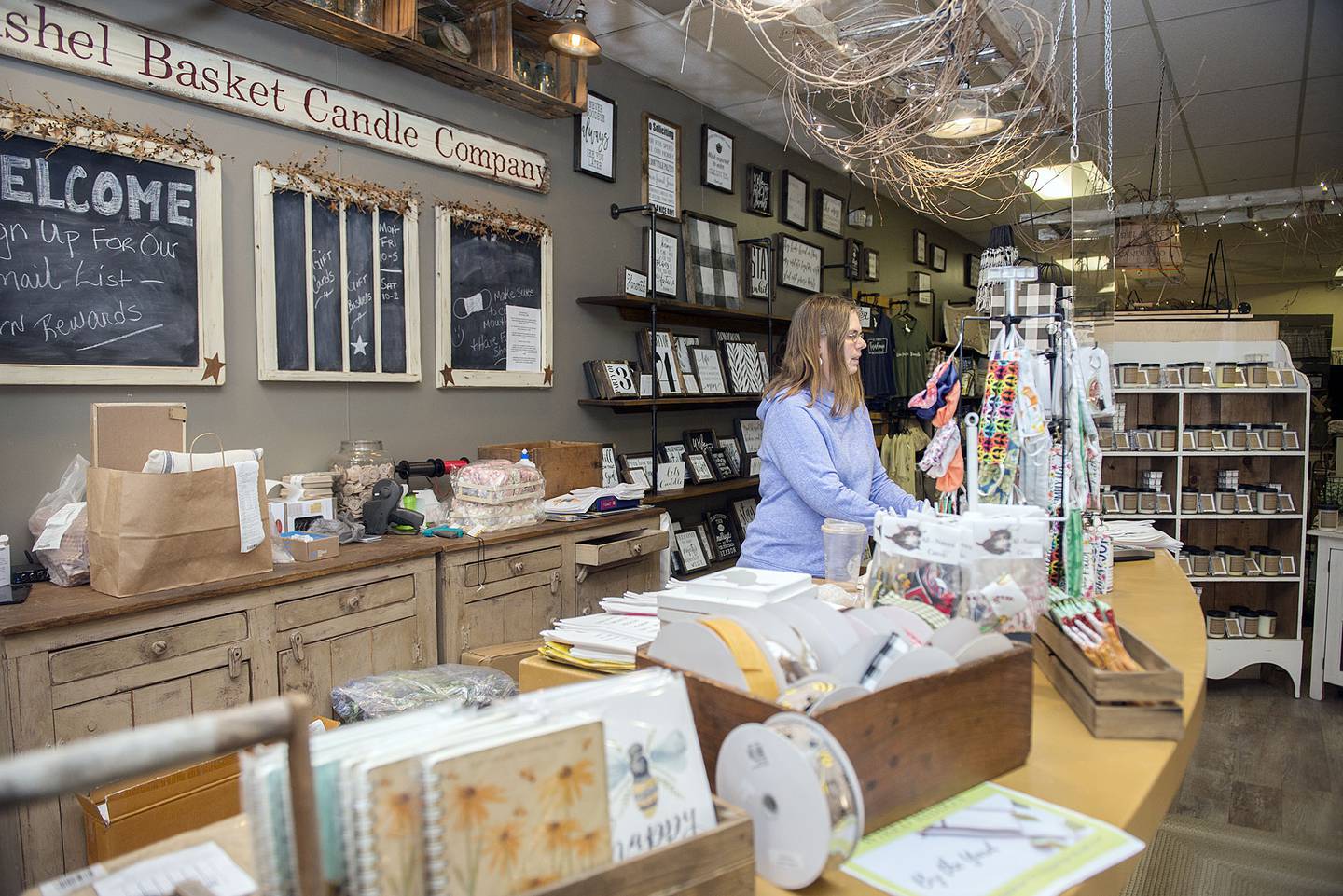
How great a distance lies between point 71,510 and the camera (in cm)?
250

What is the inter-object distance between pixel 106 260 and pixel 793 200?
4726 millimetres

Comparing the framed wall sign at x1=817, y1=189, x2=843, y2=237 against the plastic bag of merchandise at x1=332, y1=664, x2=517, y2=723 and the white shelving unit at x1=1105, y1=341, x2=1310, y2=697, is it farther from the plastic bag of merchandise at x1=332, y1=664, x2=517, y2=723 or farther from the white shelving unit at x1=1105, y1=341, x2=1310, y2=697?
the plastic bag of merchandise at x1=332, y1=664, x2=517, y2=723

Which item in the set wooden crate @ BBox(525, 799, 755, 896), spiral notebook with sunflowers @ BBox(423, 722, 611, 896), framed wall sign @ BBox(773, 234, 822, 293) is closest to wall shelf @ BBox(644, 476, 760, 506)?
framed wall sign @ BBox(773, 234, 822, 293)

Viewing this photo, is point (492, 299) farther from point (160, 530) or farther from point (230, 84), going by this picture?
point (160, 530)

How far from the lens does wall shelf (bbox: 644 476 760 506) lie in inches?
190

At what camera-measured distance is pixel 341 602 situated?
280cm

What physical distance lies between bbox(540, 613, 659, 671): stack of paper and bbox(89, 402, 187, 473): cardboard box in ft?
4.95

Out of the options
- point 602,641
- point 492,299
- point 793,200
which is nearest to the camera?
point 602,641

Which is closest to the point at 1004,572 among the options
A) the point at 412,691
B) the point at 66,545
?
the point at 412,691

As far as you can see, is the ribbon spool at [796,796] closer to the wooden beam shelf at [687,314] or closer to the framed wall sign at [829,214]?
the wooden beam shelf at [687,314]

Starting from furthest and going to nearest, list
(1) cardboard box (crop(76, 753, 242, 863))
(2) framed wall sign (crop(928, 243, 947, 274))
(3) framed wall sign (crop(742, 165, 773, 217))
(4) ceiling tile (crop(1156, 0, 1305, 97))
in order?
(2) framed wall sign (crop(928, 243, 947, 274)), (3) framed wall sign (crop(742, 165, 773, 217)), (4) ceiling tile (crop(1156, 0, 1305, 97)), (1) cardboard box (crop(76, 753, 242, 863))

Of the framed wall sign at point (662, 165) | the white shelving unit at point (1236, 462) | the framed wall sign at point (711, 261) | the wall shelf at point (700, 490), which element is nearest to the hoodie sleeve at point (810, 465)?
the wall shelf at point (700, 490)

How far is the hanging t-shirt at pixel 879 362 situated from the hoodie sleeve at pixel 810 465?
4.51 m

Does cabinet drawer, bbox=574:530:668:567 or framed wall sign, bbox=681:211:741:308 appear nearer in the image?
cabinet drawer, bbox=574:530:668:567
